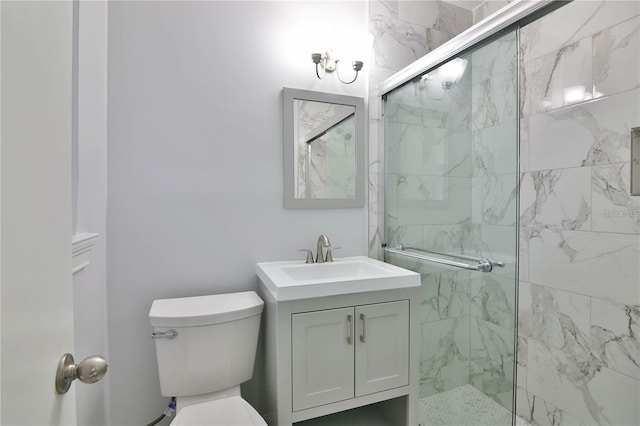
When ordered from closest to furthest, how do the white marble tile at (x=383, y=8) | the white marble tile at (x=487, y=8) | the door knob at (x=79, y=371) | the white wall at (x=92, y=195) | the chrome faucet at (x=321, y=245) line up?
the door knob at (x=79, y=371) < the white wall at (x=92, y=195) < the chrome faucet at (x=321, y=245) < the white marble tile at (x=383, y=8) < the white marble tile at (x=487, y=8)

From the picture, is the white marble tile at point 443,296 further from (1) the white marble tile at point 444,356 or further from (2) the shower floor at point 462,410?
(2) the shower floor at point 462,410

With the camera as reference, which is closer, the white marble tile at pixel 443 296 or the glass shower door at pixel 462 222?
the glass shower door at pixel 462 222

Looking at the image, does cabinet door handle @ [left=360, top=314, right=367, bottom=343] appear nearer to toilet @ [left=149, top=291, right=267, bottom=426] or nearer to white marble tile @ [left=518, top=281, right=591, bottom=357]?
toilet @ [left=149, top=291, right=267, bottom=426]

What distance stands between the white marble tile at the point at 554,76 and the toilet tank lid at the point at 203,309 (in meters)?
1.83

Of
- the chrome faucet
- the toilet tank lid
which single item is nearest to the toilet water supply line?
the toilet tank lid

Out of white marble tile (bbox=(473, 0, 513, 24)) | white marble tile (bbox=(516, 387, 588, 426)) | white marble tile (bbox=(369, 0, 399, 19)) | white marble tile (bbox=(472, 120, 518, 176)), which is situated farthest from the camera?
white marble tile (bbox=(473, 0, 513, 24))

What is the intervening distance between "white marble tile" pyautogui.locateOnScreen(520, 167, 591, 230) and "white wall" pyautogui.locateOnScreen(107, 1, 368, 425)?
121cm

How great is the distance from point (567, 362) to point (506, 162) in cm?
115

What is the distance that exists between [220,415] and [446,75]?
5.97ft

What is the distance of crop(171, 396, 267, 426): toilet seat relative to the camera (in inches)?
48.5

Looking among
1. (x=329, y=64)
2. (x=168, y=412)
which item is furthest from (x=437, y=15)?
(x=168, y=412)

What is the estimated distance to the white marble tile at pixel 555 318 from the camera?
165 cm

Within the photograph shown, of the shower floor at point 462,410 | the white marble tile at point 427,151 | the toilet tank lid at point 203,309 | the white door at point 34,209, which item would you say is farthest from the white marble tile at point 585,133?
the white door at point 34,209

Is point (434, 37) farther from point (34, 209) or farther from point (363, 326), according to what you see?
point (34, 209)
